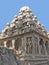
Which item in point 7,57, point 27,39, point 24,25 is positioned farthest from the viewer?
point 24,25

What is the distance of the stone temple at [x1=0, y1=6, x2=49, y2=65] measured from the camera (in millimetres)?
29781

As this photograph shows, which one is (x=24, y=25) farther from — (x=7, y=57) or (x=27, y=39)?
(x=7, y=57)

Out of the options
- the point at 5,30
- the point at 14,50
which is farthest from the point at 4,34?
the point at 14,50

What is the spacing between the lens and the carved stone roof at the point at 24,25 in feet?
100

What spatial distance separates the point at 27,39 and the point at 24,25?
71.4 inches

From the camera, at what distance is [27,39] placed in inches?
1197

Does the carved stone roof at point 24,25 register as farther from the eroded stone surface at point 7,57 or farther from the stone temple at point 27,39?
the eroded stone surface at point 7,57

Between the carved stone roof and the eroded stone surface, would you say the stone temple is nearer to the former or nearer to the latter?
the carved stone roof

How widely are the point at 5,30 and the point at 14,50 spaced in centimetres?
383

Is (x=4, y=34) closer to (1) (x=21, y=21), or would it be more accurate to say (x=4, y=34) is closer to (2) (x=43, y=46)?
(1) (x=21, y=21)

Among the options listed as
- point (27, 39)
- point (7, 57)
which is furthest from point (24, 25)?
point (7, 57)

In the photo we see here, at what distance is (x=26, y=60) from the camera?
29.4 m

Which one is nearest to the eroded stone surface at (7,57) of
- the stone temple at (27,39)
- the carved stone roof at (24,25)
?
the stone temple at (27,39)

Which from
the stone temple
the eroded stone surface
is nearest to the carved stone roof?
the stone temple
